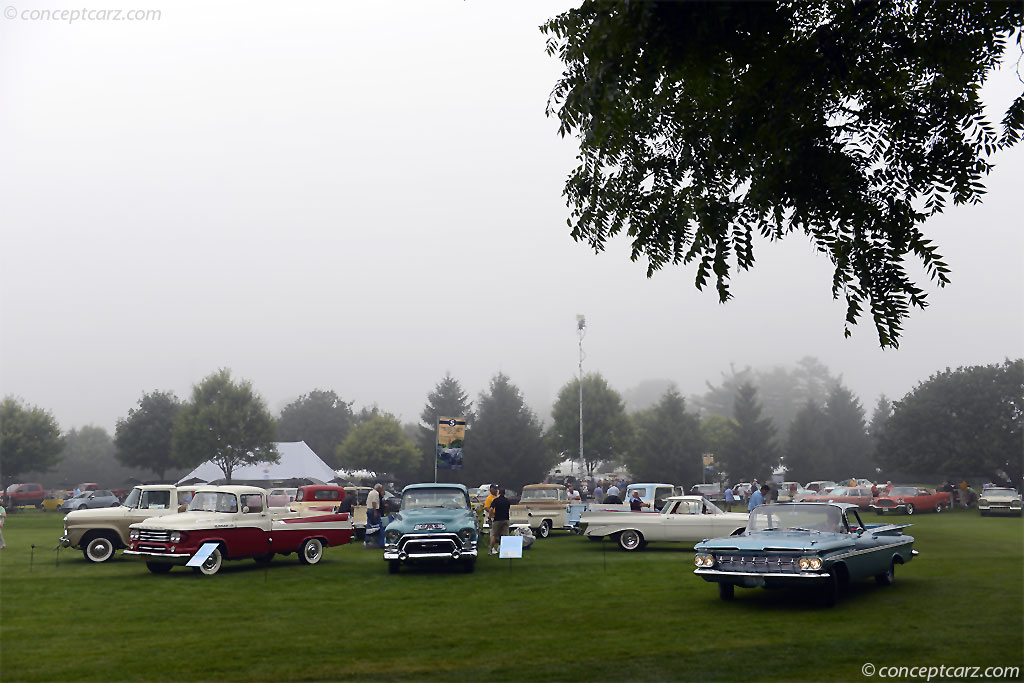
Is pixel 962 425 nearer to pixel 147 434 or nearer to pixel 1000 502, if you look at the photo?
pixel 1000 502

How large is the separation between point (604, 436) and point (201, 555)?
2708 inches

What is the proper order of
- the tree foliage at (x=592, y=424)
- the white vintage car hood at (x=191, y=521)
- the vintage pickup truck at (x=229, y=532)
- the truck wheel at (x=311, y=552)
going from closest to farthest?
the vintage pickup truck at (x=229, y=532)
the white vintage car hood at (x=191, y=521)
the truck wheel at (x=311, y=552)
the tree foliage at (x=592, y=424)

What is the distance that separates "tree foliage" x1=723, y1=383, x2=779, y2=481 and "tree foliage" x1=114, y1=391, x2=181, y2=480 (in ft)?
153

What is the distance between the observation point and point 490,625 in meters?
11.5

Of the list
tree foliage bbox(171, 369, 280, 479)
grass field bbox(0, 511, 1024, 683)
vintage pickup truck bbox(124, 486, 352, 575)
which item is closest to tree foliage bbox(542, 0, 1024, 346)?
grass field bbox(0, 511, 1024, 683)

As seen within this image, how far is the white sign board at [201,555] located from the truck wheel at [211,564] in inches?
23.8

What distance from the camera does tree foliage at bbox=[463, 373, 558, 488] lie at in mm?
62781

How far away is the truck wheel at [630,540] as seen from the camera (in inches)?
882

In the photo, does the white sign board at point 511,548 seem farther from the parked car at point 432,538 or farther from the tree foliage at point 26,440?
the tree foliage at point 26,440

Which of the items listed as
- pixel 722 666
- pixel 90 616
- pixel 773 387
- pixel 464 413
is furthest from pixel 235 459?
pixel 773 387

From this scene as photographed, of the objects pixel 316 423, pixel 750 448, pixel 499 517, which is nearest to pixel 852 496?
pixel 750 448

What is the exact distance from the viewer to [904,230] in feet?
23.2

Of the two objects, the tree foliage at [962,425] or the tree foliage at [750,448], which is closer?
the tree foliage at [962,425]

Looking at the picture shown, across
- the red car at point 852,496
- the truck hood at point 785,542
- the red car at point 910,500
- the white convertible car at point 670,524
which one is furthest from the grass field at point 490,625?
the red car at point 852,496
